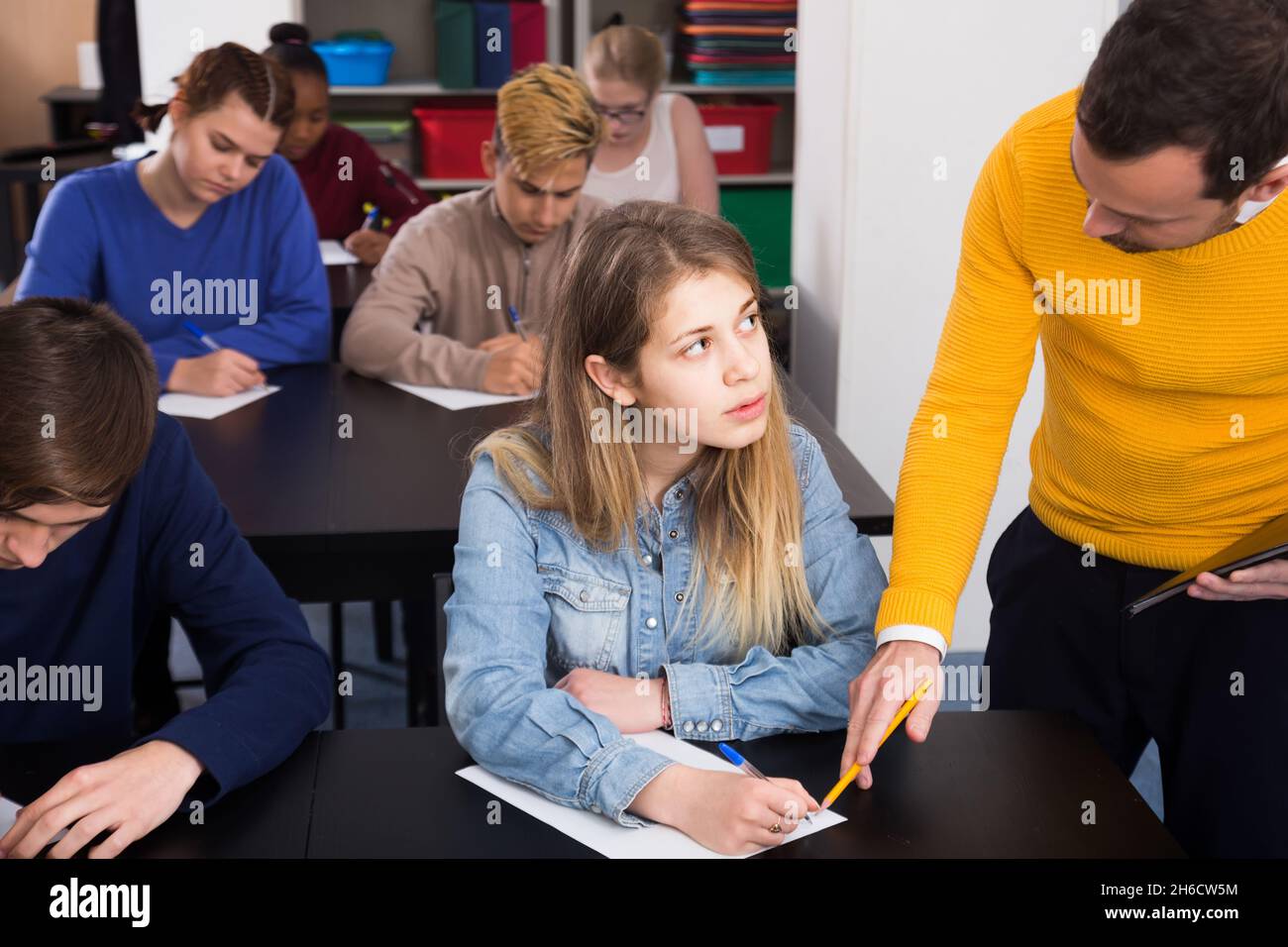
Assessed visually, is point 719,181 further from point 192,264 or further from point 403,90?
point 192,264

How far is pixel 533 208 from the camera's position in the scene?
269cm

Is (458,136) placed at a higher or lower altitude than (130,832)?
higher

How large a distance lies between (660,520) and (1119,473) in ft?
1.62

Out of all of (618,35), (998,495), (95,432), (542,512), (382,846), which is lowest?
(998,495)

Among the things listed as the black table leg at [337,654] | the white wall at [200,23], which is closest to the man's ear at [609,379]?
the black table leg at [337,654]

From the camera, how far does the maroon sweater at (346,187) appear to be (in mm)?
3820

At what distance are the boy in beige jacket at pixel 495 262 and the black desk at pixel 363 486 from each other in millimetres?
86

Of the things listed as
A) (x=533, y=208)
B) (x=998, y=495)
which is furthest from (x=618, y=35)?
(x=998, y=495)

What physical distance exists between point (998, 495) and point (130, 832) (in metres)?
2.21

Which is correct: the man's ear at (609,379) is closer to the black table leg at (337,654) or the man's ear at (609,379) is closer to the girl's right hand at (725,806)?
the girl's right hand at (725,806)

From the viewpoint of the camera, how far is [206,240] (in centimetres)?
265
